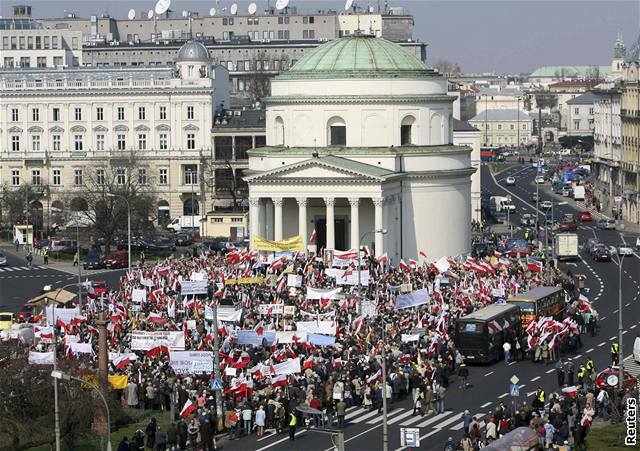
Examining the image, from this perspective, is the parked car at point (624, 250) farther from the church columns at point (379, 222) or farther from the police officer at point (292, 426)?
the police officer at point (292, 426)

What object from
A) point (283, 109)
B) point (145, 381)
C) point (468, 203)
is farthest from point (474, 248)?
point (145, 381)

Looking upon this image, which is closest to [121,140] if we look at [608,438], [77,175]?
[77,175]

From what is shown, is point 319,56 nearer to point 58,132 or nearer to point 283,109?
point 283,109

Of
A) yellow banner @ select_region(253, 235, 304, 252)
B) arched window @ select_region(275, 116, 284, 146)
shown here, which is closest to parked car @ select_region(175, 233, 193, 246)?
arched window @ select_region(275, 116, 284, 146)

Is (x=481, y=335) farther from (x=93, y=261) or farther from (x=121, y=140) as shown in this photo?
(x=121, y=140)

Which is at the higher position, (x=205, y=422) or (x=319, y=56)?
(x=319, y=56)

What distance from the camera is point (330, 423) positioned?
6288 centimetres

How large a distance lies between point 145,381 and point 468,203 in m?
51.9

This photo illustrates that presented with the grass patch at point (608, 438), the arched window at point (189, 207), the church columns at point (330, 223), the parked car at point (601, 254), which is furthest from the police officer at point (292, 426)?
the arched window at point (189, 207)

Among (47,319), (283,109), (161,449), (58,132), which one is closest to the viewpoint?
(161,449)

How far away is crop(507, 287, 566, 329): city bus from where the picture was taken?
78.2 meters

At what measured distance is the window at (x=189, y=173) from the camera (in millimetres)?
149500

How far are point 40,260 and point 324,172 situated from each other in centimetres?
2477

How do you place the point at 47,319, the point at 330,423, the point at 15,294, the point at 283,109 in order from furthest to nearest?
the point at 283,109 → the point at 15,294 → the point at 47,319 → the point at 330,423
